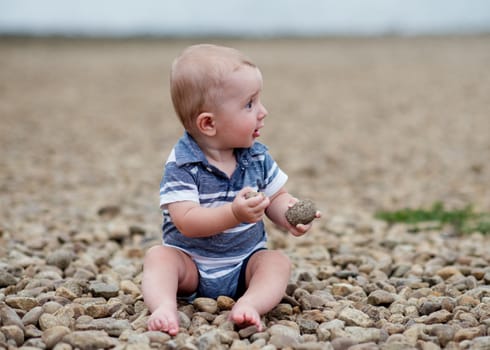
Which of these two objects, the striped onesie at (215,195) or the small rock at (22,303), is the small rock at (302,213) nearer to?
the striped onesie at (215,195)

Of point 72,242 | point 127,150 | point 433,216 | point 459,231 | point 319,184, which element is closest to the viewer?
point 72,242

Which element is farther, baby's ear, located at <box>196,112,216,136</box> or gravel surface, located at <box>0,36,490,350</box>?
baby's ear, located at <box>196,112,216,136</box>

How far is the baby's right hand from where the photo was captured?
2.68m

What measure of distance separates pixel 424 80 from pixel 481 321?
49.5 feet

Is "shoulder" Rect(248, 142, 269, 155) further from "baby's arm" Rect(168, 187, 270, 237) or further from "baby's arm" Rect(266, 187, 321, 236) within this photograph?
"baby's arm" Rect(168, 187, 270, 237)

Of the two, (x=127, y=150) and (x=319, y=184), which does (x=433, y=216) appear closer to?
(x=319, y=184)

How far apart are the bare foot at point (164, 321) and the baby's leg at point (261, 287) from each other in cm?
23

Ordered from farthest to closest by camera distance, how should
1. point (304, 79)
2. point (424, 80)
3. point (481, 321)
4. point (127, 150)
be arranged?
point (304, 79) → point (424, 80) → point (127, 150) → point (481, 321)

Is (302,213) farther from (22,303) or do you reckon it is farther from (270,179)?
(22,303)

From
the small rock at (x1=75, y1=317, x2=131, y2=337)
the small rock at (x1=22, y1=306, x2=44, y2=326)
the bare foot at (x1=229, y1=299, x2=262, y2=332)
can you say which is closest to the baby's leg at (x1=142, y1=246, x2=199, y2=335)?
the small rock at (x1=75, y1=317, x2=131, y2=337)

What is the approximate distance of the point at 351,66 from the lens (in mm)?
22781

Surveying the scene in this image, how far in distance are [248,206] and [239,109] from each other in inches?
17.8

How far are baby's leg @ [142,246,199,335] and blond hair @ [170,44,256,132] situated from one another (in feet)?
2.00

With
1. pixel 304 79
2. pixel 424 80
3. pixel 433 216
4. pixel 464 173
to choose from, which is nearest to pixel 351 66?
pixel 304 79
